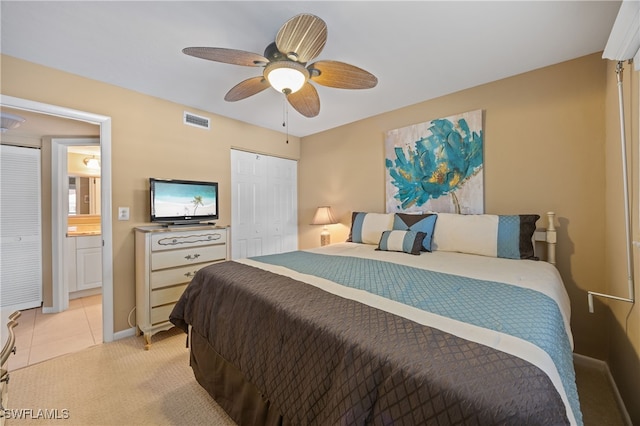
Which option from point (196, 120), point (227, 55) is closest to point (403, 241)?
point (227, 55)

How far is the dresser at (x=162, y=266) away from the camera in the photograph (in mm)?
2375

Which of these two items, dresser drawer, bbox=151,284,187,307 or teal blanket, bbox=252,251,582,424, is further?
dresser drawer, bbox=151,284,187,307

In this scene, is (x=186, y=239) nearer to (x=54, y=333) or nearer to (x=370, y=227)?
(x=54, y=333)

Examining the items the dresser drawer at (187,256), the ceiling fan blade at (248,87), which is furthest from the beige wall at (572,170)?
the dresser drawer at (187,256)

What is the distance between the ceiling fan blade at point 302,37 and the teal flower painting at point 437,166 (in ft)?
5.86

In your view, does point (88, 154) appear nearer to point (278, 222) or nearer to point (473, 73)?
point (278, 222)

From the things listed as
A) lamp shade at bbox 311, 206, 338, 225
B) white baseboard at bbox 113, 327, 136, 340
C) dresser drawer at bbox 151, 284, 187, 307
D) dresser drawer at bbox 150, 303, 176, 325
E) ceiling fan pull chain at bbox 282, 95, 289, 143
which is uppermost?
ceiling fan pull chain at bbox 282, 95, 289, 143

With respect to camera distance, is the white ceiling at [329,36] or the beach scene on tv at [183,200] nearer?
the white ceiling at [329,36]

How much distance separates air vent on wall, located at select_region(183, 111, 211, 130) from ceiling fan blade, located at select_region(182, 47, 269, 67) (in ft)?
5.37

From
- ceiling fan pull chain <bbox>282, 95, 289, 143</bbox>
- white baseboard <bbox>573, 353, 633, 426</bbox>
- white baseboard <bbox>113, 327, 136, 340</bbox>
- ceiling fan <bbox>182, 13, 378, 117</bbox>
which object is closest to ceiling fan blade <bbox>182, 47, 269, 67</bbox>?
ceiling fan <bbox>182, 13, 378, 117</bbox>

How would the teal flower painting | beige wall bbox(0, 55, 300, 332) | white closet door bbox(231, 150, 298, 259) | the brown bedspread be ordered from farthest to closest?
white closet door bbox(231, 150, 298, 259), the teal flower painting, beige wall bbox(0, 55, 300, 332), the brown bedspread

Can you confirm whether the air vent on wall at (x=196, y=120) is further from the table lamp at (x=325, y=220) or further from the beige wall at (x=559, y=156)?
the beige wall at (x=559, y=156)

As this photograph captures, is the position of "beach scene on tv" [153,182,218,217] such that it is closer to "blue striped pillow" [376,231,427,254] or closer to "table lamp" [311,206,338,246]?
"table lamp" [311,206,338,246]

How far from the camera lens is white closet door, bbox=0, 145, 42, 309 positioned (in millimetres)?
3086
